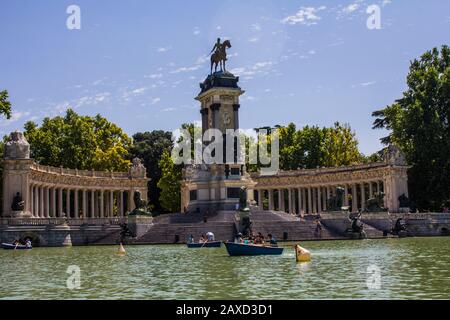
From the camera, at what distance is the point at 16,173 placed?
71438 millimetres

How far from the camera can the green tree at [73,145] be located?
94000 mm

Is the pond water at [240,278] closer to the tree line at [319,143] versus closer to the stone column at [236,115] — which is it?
the stone column at [236,115]

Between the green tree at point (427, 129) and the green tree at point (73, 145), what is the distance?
43.2 meters

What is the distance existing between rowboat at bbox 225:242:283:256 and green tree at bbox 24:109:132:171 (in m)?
62.6

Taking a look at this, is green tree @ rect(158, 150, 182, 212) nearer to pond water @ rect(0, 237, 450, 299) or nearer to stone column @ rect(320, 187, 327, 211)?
stone column @ rect(320, 187, 327, 211)

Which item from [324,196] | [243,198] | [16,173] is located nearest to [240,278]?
[243,198]

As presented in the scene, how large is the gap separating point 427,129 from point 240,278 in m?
63.0

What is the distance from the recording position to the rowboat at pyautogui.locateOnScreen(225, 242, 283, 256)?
36.9m

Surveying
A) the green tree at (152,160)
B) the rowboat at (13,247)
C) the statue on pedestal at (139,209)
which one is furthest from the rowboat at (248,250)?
the green tree at (152,160)

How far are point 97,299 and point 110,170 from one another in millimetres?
81693

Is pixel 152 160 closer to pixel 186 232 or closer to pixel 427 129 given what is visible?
pixel 427 129

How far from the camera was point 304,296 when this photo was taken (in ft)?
63.8
